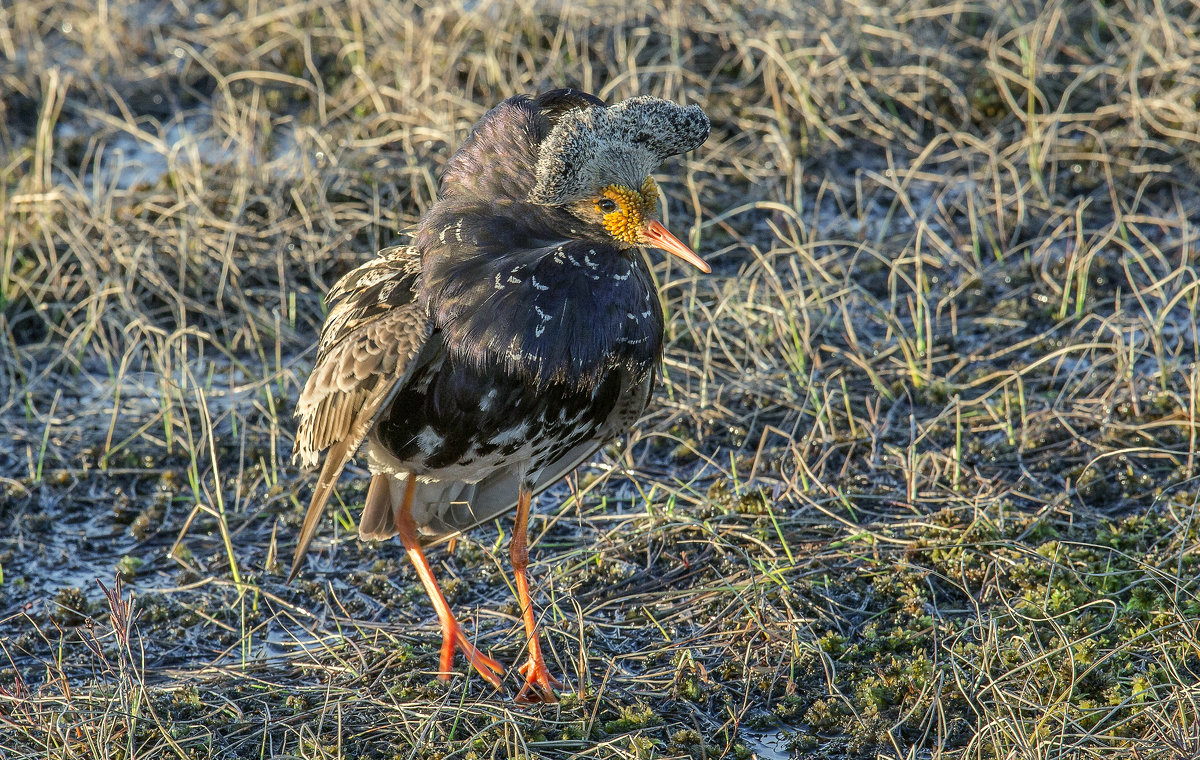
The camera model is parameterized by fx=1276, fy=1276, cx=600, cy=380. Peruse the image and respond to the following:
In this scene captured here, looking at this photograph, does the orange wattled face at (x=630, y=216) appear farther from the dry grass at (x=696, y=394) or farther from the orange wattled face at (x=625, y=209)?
the dry grass at (x=696, y=394)

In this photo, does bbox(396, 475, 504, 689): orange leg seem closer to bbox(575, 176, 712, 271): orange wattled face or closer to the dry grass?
the dry grass

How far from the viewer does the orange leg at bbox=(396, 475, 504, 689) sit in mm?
4109

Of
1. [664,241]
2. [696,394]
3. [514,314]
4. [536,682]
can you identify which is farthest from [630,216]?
[696,394]

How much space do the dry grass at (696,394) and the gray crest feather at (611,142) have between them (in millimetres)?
1312

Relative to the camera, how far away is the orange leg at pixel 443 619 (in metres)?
4.11

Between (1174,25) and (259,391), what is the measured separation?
520 cm

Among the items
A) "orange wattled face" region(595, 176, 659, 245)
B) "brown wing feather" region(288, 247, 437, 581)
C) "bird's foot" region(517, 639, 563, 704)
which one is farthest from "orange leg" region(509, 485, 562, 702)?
"orange wattled face" region(595, 176, 659, 245)

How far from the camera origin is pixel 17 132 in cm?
725

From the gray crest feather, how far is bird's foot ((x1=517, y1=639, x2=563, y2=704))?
1444mm

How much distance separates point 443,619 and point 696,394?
173 cm

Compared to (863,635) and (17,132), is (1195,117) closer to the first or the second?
(863,635)

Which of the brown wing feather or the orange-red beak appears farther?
the orange-red beak

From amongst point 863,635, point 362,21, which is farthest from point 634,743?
point 362,21

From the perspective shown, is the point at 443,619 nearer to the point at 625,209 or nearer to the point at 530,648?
the point at 530,648
